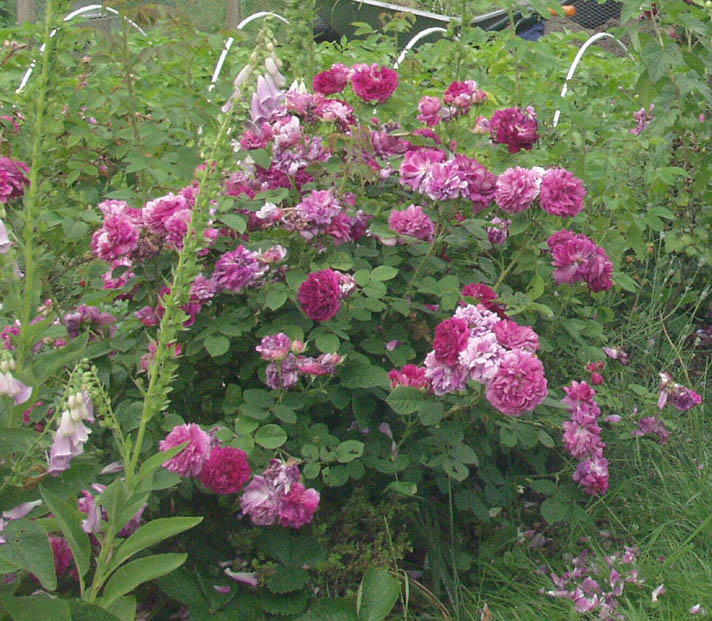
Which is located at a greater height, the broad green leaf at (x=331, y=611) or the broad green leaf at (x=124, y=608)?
the broad green leaf at (x=124, y=608)

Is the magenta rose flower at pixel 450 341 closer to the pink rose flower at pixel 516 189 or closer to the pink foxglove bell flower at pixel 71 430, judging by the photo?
the pink rose flower at pixel 516 189

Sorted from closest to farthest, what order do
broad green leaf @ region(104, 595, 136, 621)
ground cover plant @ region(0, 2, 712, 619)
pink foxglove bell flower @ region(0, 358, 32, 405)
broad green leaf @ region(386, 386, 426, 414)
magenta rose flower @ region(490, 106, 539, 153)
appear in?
pink foxglove bell flower @ region(0, 358, 32, 405) < broad green leaf @ region(104, 595, 136, 621) < ground cover plant @ region(0, 2, 712, 619) < broad green leaf @ region(386, 386, 426, 414) < magenta rose flower @ region(490, 106, 539, 153)

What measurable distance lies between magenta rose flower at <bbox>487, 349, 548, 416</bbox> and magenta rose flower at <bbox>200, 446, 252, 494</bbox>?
51cm

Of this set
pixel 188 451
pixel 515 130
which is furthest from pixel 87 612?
pixel 515 130

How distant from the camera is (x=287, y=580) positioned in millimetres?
1897

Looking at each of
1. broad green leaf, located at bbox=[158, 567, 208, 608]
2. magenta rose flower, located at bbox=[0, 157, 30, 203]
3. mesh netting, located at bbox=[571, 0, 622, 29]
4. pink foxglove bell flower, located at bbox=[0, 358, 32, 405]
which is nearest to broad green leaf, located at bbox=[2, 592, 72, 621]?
pink foxglove bell flower, located at bbox=[0, 358, 32, 405]

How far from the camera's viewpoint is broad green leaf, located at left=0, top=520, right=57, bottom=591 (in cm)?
134

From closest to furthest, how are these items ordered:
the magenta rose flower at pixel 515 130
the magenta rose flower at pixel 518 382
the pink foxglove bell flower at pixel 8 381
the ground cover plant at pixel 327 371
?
the pink foxglove bell flower at pixel 8 381
the ground cover plant at pixel 327 371
the magenta rose flower at pixel 518 382
the magenta rose flower at pixel 515 130

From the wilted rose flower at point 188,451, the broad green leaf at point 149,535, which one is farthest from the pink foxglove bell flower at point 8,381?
the wilted rose flower at point 188,451

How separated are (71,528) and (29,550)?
0.21 feet

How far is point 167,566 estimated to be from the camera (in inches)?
53.8

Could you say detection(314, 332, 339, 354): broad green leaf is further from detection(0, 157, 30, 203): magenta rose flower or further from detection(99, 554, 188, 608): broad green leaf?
detection(0, 157, 30, 203): magenta rose flower

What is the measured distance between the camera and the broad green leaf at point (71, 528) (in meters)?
1.35

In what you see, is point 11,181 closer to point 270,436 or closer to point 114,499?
point 270,436
